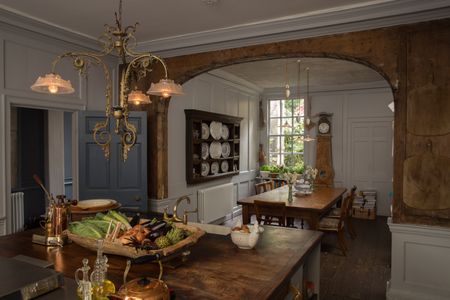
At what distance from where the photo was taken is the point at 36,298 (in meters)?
1.21

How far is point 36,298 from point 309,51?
3.25 meters

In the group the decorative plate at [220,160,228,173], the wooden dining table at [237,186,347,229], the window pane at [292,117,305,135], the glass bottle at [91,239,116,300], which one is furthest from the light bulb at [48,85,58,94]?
the window pane at [292,117,305,135]

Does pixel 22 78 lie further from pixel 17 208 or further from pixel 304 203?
pixel 304 203

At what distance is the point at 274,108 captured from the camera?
841cm

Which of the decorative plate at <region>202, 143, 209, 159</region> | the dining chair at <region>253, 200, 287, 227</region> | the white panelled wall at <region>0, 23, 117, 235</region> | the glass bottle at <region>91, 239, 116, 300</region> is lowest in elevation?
the dining chair at <region>253, 200, 287, 227</region>

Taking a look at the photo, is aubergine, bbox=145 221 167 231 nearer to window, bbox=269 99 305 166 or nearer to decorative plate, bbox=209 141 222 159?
decorative plate, bbox=209 141 222 159

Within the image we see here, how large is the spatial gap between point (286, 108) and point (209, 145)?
2.91 meters

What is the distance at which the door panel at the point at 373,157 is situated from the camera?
7109 mm

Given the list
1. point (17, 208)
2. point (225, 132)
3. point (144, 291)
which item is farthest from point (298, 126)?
point (144, 291)

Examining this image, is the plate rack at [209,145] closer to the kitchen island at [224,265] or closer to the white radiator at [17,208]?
the white radiator at [17,208]

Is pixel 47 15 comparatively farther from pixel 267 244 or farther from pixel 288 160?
pixel 288 160

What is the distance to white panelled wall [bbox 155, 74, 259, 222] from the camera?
522 centimetres

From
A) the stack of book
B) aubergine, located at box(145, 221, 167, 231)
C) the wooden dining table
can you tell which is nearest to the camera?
aubergine, located at box(145, 221, 167, 231)

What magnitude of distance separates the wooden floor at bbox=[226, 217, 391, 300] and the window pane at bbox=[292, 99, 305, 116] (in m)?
3.12
